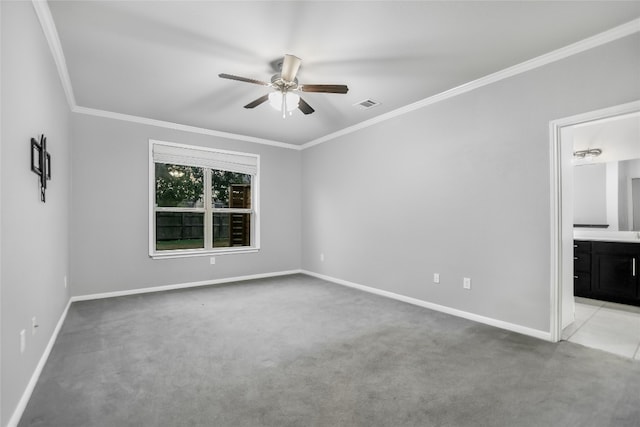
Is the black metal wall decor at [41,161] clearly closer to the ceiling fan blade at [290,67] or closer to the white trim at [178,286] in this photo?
the ceiling fan blade at [290,67]

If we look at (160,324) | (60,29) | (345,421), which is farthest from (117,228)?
(345,421)

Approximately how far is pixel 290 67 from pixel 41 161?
1949mm

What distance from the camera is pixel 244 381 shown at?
80.8 inches

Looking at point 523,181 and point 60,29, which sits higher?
point 60,29

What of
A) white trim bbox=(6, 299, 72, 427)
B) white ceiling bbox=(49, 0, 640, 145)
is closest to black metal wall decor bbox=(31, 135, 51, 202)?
white ceiling bbox=(49, 0, 640, 145)

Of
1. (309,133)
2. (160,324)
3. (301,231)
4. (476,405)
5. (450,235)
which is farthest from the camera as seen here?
(301,231)

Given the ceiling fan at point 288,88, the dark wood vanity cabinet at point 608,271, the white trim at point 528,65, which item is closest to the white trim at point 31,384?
the ceiling fan at point 288,88

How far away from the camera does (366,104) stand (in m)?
3.87

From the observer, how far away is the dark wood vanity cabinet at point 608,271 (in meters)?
3.77

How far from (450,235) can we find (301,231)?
3.11 metres

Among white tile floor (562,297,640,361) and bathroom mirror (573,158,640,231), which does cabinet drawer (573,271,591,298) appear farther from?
bathroom mirror (573,158,640,231)

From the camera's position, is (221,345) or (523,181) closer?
(221,345)

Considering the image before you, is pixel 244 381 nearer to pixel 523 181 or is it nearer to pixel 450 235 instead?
pixel 450 235

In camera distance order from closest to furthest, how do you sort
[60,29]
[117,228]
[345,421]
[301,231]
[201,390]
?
1. [345,421]
2. [201,390]
3. [60,29]
4. [117,228]
5. [301,231]
